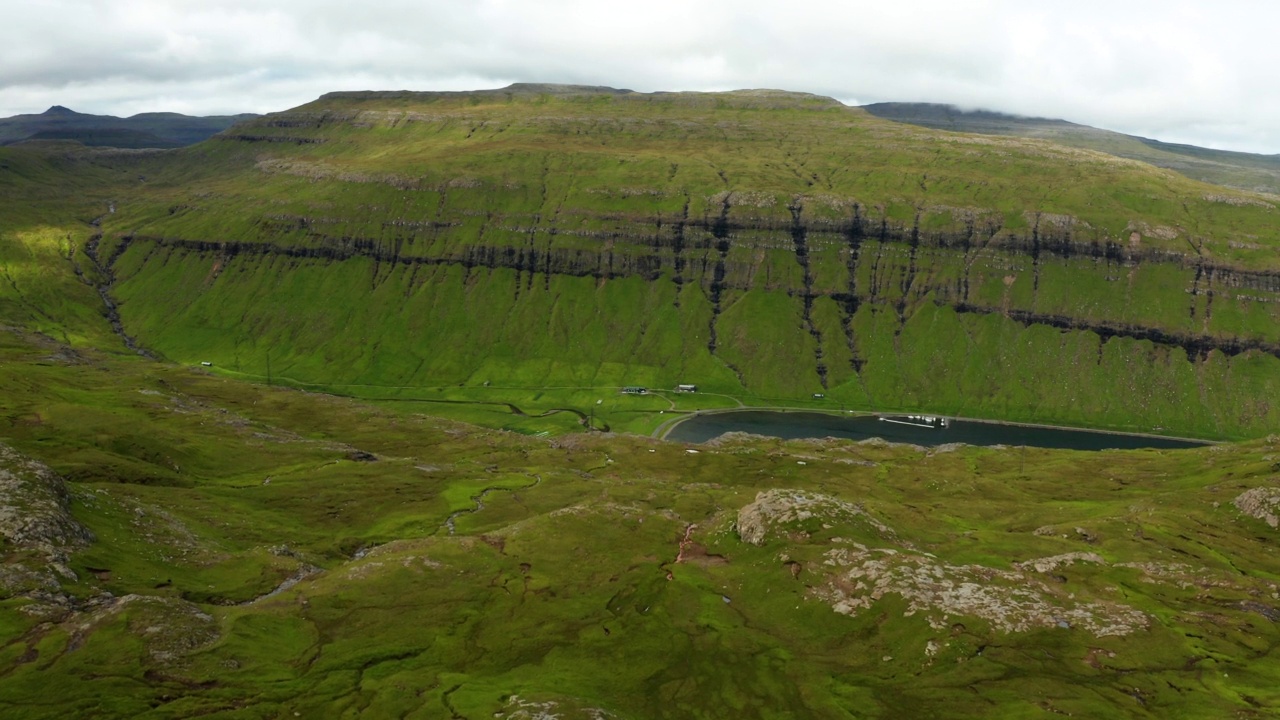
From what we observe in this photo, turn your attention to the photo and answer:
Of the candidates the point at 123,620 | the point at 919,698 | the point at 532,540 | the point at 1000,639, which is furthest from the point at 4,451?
the point at 1000,639

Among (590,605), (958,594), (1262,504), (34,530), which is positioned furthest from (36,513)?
(1262,504)

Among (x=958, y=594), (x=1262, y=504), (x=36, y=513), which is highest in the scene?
(x=36, y=513)

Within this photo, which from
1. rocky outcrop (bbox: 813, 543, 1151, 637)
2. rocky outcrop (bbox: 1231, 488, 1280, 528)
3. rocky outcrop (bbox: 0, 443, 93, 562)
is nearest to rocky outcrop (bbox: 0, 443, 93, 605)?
rocky outcrop (bbox: 0, 443, 93, 562)

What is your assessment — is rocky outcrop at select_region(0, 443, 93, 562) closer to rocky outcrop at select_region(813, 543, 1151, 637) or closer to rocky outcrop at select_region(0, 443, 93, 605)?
rocky outcrop at select_region(0, 443, 93, 605)

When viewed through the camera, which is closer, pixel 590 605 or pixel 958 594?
pixel 958 594

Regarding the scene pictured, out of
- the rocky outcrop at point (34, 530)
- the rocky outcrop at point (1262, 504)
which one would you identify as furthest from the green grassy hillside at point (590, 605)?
the rocky outcrop at point (1262, 504)

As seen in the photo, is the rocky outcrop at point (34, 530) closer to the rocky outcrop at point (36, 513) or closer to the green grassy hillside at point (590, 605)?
the rocky outcrop at point (36, 513)

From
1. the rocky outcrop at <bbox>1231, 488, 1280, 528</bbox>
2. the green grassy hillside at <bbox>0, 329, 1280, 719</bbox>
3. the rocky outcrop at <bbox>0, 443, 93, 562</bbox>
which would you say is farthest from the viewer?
the rocky outcrop at <bbox>1231, 488, 1280, 528</bbox>

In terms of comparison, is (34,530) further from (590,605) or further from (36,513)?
(590,605)

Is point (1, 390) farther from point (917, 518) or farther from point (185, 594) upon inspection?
point (917, 518)

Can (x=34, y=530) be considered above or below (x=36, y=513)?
below

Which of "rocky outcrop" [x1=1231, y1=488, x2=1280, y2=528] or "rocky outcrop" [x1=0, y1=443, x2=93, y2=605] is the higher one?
"rocky outcrop" [x1=0, y1=443, x2=93, y2=605]
